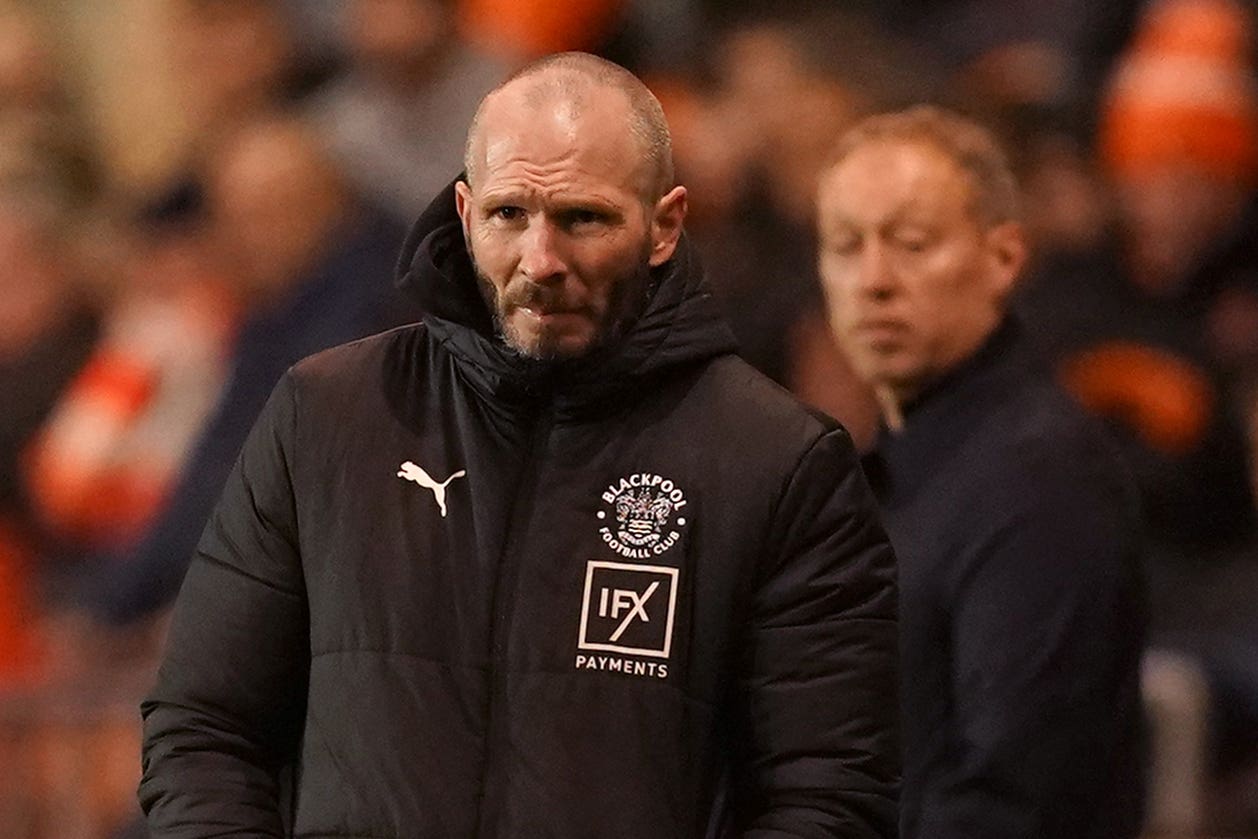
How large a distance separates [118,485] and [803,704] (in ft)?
14.6

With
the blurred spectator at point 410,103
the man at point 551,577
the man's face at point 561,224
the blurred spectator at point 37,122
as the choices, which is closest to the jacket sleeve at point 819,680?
the man at point 551,577

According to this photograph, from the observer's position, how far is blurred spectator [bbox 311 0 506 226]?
7227 millimetres

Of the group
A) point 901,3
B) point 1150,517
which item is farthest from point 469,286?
point 901,3

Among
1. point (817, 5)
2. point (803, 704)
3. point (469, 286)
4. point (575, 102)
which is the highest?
point (817, 5)

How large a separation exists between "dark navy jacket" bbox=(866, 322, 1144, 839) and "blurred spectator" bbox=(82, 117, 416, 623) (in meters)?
2.38

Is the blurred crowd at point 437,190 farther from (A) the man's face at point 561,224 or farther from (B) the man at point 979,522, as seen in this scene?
(A) the man's face at point 561,224

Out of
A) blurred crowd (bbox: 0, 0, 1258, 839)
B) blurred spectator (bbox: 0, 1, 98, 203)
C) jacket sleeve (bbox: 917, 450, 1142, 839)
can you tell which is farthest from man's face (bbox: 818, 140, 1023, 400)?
blurred spectator (bbox: 0, 1, 98, 203)

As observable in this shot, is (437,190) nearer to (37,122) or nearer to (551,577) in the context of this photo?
(37,122)

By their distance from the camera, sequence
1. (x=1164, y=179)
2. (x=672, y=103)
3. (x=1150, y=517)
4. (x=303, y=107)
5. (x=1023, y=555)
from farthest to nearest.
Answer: (x=303, y=107) → (x=672, y=103) → (x=1164, y=179) → (x=1150, y=517) → (x=1023, y=555)

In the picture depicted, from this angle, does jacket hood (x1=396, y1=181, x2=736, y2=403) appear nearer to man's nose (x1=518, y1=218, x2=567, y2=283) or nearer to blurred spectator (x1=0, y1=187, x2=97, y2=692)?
man's nose (x1=518, y1=218, x2=567, y2=283)

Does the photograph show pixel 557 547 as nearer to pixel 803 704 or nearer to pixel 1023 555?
pixel 803 704

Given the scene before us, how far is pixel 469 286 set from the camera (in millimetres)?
3055

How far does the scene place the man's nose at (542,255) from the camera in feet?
9.59

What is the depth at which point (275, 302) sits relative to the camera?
6.52 m
